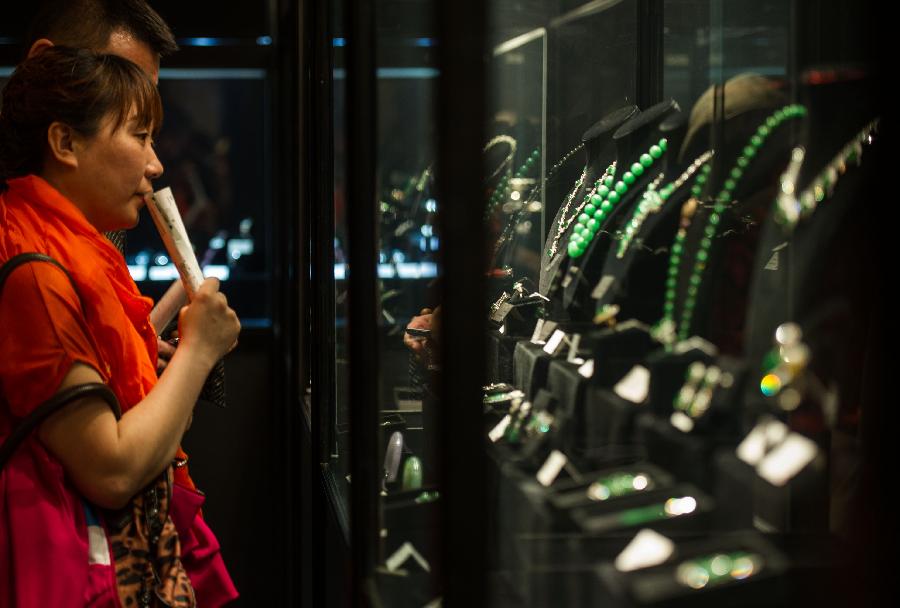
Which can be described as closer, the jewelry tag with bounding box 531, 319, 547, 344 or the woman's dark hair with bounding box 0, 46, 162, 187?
the jewelry tag with bounding box 531, 319, 547, 344

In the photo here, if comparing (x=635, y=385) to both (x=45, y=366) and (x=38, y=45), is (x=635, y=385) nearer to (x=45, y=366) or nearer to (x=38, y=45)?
(x=45, y=366)

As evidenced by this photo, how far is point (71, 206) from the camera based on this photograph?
1.35 meters

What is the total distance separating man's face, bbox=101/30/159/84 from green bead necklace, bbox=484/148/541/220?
0.73m

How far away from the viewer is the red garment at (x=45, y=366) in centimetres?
120

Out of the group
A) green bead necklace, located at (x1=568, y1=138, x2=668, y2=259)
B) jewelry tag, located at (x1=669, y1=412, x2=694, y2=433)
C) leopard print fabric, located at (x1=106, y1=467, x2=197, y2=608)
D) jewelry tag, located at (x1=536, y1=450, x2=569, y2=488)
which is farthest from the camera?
leopard print fabric, located at (x1=106, y1=467, x2=197, y2=608)

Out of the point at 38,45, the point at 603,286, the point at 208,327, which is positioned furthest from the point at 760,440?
the point at 38,45

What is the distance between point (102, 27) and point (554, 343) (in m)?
1.09

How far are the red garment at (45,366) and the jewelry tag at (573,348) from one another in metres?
0.64

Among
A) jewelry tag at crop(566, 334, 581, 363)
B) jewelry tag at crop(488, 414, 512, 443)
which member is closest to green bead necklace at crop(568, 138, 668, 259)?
jewelry tag at crop(566, 334, 581, 363)

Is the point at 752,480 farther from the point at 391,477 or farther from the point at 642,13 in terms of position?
the point at 642,13

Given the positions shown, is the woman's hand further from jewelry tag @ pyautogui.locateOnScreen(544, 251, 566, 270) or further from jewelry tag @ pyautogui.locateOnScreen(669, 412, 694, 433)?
jewelry tag @ pyautogui.locateOnScreen(669, 412, 694, 433)

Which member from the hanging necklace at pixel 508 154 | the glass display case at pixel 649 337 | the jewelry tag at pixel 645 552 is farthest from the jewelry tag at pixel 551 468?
the hanging necklace at pixel 508 154

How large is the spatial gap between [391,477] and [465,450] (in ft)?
1.44

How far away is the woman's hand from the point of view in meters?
1.41
